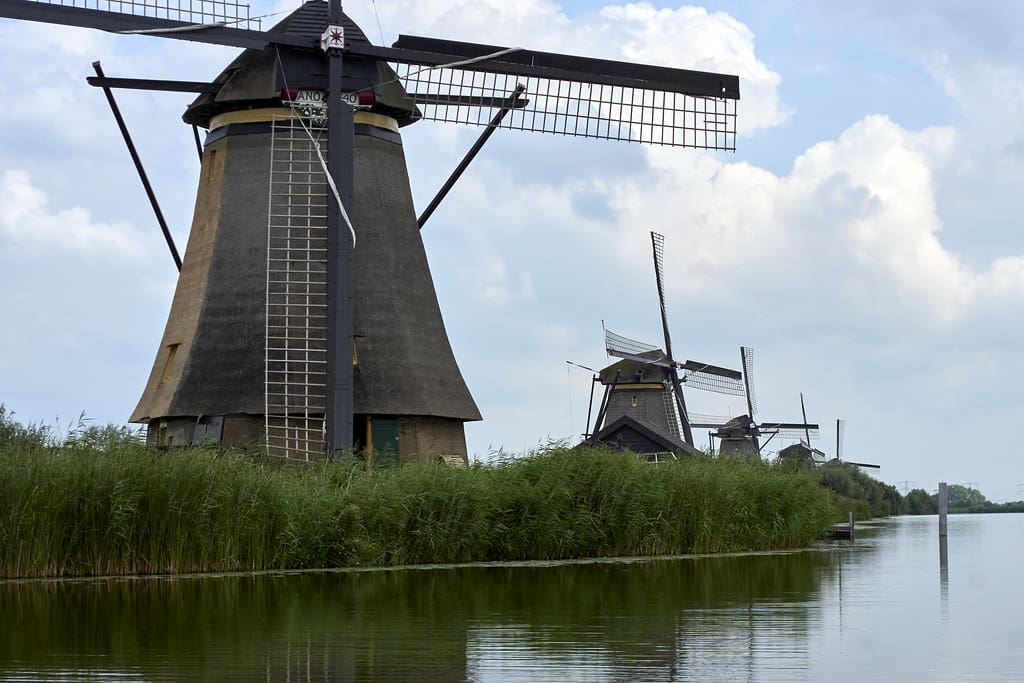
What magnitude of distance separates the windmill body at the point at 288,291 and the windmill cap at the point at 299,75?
0.07 feet

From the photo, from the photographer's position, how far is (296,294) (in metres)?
20.1

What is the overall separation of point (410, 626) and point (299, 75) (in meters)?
11.8

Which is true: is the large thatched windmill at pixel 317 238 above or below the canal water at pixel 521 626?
above

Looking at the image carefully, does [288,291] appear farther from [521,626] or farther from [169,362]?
[521,626]

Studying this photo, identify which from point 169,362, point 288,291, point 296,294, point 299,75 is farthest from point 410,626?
point 169,362

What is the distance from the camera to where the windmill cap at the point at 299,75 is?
20391 mm

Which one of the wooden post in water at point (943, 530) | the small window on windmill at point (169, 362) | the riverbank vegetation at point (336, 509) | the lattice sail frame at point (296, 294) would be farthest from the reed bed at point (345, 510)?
the small window on windmill at point (169, 362)

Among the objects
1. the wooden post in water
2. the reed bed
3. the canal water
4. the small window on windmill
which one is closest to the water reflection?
the canal water

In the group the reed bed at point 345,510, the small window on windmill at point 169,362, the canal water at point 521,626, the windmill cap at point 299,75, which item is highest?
the windmill cap at point 299,75

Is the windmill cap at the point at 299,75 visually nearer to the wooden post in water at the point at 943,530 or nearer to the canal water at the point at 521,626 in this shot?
the canal water at the point at 521,626

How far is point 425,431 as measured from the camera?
20.9 m

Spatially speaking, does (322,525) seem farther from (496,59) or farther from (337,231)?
(496,59)

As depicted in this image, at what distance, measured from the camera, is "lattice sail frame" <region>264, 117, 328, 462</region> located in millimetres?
19734

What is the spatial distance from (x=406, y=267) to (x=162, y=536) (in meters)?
7.95
